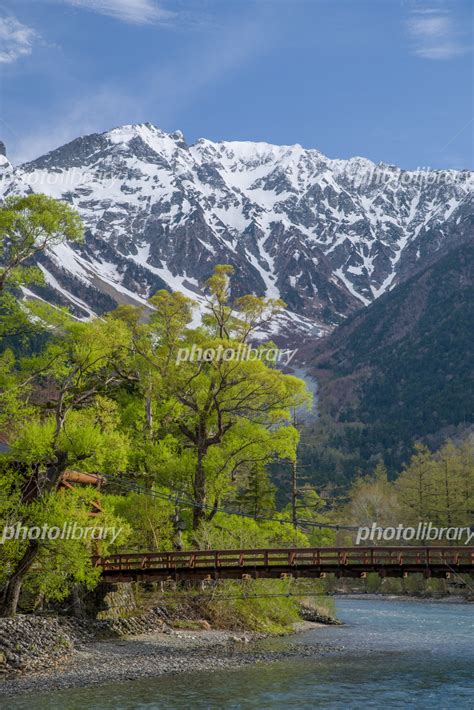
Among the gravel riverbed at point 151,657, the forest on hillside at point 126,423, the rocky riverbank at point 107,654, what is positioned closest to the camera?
the gravel riverbed at point 151,657

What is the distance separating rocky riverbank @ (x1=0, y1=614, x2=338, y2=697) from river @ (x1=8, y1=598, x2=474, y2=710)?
1.00 meters

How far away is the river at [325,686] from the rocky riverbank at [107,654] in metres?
1.00

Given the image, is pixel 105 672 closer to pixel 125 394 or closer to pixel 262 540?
pixel 262 540

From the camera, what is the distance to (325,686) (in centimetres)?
2562

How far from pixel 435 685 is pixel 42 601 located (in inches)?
647

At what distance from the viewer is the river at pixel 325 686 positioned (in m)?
22.6

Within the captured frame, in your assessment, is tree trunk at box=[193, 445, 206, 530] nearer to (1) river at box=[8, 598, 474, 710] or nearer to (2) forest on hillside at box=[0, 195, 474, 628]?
(2) forest on hillside at box=[0, 195, 474, 628]

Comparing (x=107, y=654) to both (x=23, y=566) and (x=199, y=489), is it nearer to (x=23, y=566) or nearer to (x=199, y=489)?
(x=23, y=566)

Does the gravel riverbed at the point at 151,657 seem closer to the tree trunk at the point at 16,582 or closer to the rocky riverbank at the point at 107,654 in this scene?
the rocky riverbank at the point at 107,654

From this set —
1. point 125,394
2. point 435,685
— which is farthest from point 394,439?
point 435,685

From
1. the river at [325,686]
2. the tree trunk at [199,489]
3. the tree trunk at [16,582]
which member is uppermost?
the tree trunk at [199,489]

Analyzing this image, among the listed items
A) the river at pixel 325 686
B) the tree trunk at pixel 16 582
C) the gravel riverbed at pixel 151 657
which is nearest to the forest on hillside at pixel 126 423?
the tree trunk at pixel 16 582

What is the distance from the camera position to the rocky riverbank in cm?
2528

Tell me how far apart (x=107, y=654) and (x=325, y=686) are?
8849 millimetres
